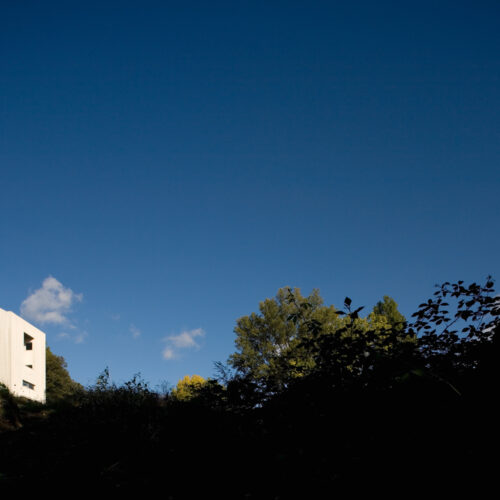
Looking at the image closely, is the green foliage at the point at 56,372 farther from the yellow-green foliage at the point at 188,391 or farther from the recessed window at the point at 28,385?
the yellow-green foliage at the point at 188,391

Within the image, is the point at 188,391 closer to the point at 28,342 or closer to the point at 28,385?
the point at 28,385

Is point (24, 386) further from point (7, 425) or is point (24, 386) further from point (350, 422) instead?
point (350, 422)

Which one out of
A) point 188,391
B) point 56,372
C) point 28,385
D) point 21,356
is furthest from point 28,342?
point 188,391

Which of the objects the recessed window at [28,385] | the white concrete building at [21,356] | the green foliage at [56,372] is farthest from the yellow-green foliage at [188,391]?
Answer: the green foliage at [56,372]

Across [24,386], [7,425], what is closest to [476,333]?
[7,425]

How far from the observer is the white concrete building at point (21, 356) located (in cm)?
2814

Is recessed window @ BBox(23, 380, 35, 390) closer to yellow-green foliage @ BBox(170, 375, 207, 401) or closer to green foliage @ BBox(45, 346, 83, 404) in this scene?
green foliage @ BBox(45, 346, 83, 404)

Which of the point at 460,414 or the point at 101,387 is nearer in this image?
the point at 460,414

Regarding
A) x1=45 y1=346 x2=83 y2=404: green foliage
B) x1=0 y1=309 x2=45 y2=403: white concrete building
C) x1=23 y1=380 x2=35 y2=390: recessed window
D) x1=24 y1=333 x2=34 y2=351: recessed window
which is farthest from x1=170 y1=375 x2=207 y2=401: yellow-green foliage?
x1=45 y1=346 x2=83 y2=404: green foliage

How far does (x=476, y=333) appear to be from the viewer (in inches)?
190

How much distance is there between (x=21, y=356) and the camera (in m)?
30.6

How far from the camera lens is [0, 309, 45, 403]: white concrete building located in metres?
28.1

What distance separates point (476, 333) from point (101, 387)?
8.25m

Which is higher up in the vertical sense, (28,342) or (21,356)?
(28,342)
